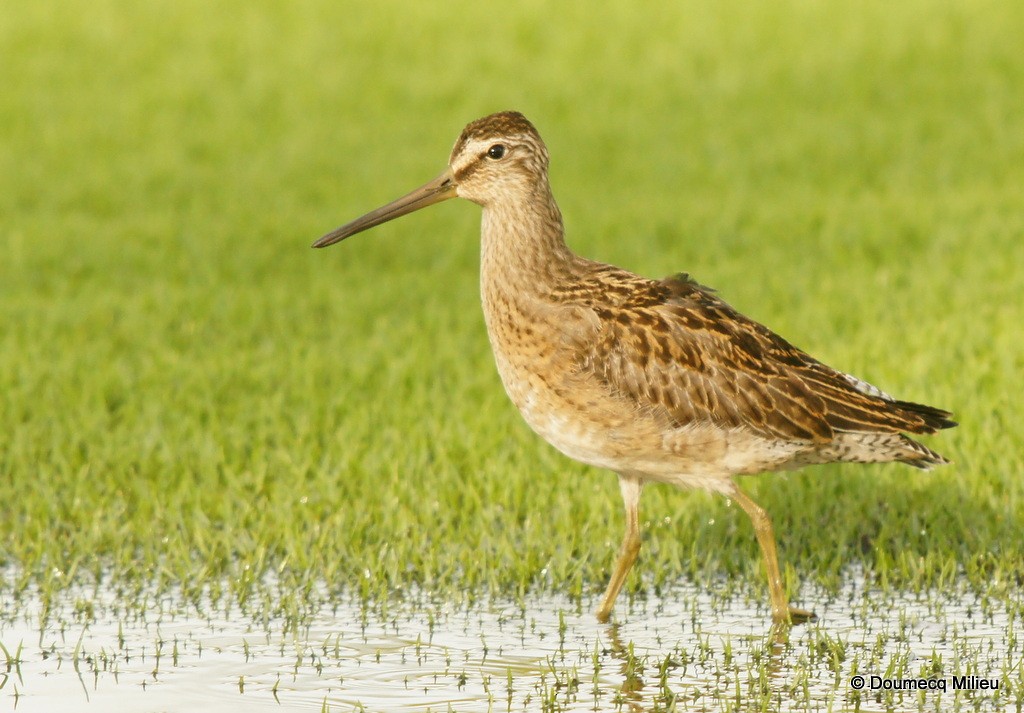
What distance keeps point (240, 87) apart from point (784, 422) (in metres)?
16.2

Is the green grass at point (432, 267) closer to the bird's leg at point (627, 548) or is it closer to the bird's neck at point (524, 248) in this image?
the bird's leg at point (627, 548)

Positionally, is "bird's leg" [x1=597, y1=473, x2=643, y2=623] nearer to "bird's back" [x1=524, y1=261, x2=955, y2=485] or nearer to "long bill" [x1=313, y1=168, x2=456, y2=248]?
"bird's back" [x1=524, y1=261, x2=955, y2=485]

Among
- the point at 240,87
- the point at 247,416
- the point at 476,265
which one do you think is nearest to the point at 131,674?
the point at 247,416

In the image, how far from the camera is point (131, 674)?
6.55m

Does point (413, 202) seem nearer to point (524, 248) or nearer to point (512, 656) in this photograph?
point (524, 248)

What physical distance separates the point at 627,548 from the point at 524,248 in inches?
57.2

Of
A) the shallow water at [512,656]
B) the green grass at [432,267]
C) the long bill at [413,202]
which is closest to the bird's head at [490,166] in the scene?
the long bill at [413,202]

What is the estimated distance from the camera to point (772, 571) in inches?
293

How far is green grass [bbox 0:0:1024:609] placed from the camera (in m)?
8.43

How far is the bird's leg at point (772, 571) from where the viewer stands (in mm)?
7277

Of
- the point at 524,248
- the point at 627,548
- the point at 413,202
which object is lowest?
the point at 627,548

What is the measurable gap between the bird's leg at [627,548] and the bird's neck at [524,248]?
0.99 meters

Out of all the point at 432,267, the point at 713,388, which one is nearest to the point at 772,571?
the point at 713,388

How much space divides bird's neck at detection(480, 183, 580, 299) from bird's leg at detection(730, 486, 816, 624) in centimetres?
131
